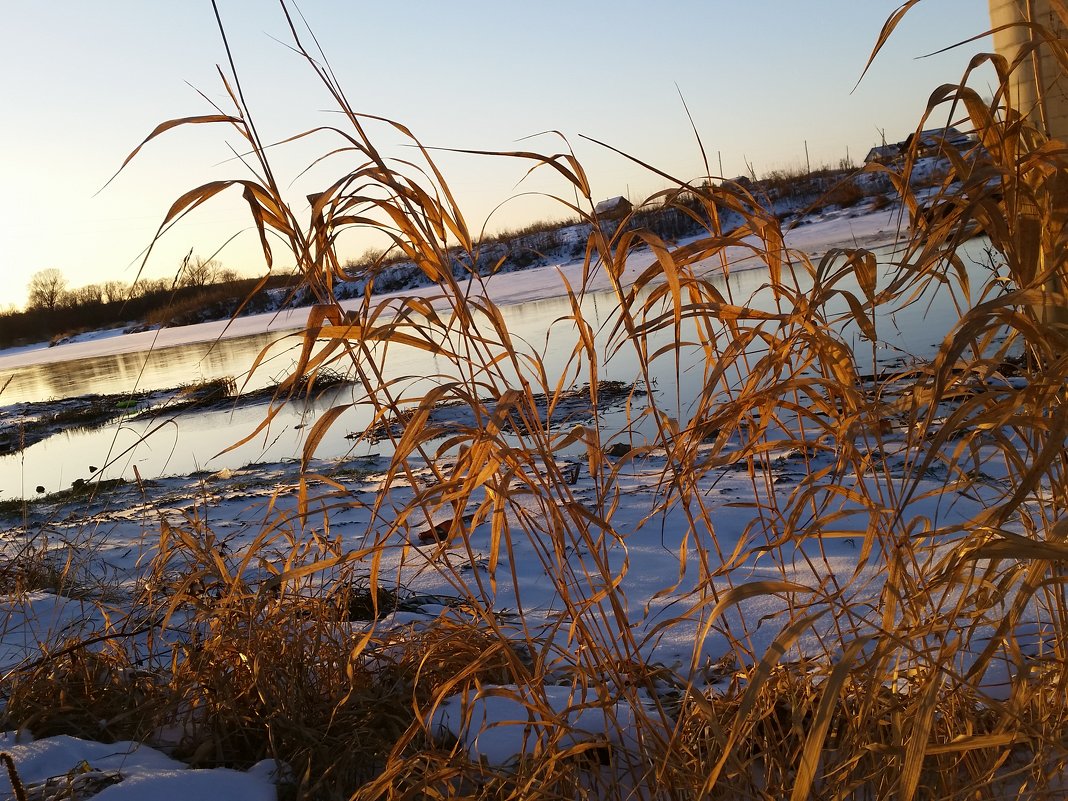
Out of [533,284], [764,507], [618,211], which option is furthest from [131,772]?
[533,284]

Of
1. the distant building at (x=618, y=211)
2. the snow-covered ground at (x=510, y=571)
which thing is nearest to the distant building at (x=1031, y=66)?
the snow-covered ground at (x=510, y=571)

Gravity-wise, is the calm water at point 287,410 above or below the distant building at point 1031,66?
below

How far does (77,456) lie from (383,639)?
246 inches

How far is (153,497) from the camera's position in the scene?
4.92 meters

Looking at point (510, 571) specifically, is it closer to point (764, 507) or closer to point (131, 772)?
point (131, 772)

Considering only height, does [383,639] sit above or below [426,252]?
below

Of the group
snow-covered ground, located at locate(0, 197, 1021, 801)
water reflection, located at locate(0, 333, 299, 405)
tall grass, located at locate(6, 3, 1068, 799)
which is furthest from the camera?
water reflection, located at locate(0, 333, 299, 405)

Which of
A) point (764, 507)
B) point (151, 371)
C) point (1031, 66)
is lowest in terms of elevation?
point (764, 507)

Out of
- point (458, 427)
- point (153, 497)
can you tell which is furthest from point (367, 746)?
point (153, 497)

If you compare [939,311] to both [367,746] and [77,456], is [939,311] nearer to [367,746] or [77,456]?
[367,746]

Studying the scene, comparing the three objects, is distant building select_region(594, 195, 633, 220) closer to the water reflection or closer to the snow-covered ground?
the snow-covered ground

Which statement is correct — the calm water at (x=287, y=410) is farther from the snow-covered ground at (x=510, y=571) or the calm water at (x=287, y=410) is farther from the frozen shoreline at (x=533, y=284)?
the frozen shoreline at (x=533, y=284)

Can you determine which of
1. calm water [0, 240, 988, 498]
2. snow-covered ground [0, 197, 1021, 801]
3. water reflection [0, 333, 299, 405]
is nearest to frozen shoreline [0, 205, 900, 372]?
water reflection [0, 333, 299, 405]

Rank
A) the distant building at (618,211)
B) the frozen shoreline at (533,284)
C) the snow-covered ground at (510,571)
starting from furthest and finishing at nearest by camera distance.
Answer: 1. the frozen shoreline at (533,284)
2. the distant building at (618,211)
3. the snow-covered ground at (510,571)
